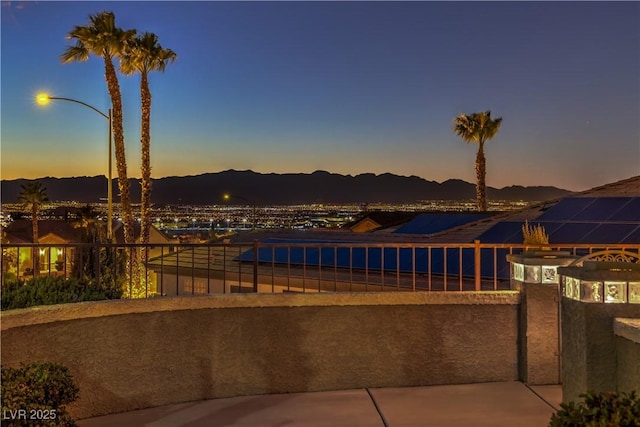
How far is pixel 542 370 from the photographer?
764cm

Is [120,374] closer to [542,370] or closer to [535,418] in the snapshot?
[535,418]

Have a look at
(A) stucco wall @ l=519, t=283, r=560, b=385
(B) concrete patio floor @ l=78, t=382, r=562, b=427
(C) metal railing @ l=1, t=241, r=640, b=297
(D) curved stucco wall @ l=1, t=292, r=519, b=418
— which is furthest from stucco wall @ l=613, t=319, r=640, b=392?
(C) metal railing @ l=1, t=241, r=640, b=297

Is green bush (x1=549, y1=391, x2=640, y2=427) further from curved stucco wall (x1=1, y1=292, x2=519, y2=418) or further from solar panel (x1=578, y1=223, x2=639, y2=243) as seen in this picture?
solar panel (x1=578, y1=223, x2=639, y2=243)

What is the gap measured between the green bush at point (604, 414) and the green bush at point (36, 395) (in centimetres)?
340

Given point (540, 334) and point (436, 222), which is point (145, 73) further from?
point (540, 334)

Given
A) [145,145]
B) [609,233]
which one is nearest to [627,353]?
[609,233]

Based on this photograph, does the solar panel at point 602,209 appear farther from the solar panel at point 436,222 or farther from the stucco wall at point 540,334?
the stucco wall at point 540,334

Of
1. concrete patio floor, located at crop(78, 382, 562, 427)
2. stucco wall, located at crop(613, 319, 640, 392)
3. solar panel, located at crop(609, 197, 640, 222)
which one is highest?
solar panel, located at crop(609, 197, 640, 222)

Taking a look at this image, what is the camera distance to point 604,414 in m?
3.48

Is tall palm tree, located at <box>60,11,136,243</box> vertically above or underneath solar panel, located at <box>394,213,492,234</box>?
above

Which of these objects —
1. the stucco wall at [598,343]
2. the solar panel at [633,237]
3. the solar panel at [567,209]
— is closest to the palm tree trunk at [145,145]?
the solar panel at [567,209]

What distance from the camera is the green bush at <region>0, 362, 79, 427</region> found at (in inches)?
178

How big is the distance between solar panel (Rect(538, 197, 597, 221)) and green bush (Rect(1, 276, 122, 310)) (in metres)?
12.7

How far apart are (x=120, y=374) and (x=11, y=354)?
45.1 inches
